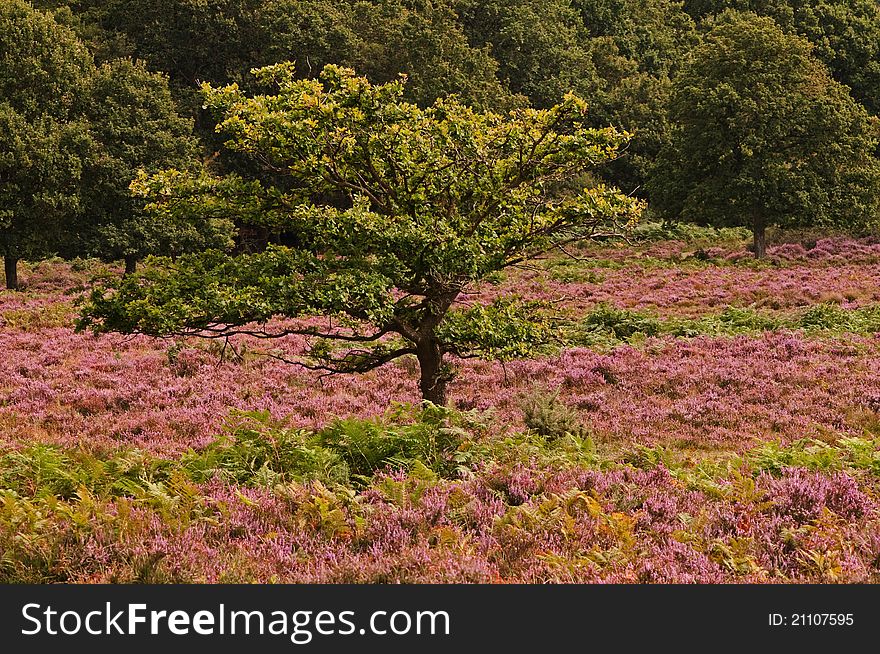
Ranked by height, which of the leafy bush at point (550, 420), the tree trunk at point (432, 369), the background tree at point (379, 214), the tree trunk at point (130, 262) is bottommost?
the leafy bush at point (550, 420)

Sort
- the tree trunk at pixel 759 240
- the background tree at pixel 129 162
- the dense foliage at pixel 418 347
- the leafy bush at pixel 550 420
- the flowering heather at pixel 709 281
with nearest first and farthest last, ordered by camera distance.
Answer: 1. the dense foliage at pixel 418 347
2. the leafy bush at pixel 550 420
3. the flowering heather at pixel 709 281
4. the background tree at pixel 129 162
5. the tree trunk at pixel 759 240

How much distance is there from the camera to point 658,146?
187 ft

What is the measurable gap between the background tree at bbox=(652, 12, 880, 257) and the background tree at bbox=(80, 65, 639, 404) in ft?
101

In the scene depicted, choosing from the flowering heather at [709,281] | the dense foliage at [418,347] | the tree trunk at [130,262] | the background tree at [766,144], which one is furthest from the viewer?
the background tree at [766,144]

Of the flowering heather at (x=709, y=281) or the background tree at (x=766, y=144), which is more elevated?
the background tree at (x=766, y=144)

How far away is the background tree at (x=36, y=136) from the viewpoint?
32125 millimetres

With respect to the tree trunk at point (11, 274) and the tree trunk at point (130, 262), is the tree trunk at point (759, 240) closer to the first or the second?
the tree trunk at point (130, 262)

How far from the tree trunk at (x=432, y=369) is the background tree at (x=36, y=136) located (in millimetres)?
27133

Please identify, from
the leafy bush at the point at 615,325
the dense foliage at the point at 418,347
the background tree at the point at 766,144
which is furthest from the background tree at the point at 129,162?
the background tree at the point at 766,144

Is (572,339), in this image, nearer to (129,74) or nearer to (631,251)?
(631,251)

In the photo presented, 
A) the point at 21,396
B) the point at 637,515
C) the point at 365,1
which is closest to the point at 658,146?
the point at 365,1

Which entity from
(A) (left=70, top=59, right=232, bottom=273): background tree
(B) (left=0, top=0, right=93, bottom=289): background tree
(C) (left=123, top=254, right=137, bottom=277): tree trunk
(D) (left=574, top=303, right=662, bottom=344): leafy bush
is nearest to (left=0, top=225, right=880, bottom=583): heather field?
(D) (left=574, top=303, right=662, bottom=344): leafy bush

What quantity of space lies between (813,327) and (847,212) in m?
21.3

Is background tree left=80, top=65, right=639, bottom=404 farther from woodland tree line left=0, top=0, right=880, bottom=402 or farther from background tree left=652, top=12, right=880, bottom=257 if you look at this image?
background tree left=652, top=12, right=880, bottom=257
